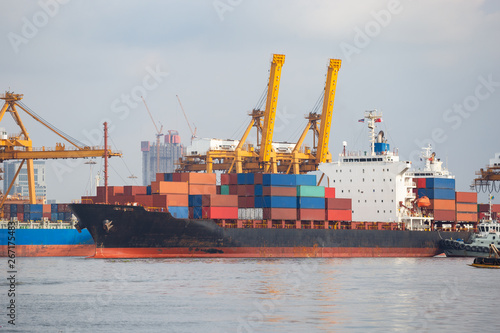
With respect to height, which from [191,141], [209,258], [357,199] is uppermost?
[191,141]

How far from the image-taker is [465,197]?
78250 mm

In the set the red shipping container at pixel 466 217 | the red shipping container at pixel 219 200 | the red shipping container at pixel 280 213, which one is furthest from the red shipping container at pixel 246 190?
the red shipping container at pixel 466 217

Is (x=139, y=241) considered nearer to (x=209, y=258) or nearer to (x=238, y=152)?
(x=209, y=258)

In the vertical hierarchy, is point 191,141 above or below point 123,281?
above

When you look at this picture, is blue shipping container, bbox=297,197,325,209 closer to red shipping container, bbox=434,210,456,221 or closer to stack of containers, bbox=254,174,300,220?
stack of containers, bbox=254,174,300,220

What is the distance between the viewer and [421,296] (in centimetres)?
3978

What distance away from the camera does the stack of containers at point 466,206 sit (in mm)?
77688

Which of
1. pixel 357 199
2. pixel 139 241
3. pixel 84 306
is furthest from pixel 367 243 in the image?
pixel 84 306

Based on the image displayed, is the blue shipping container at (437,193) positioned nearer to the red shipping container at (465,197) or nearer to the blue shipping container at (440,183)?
the blue shipping container at (440,183)

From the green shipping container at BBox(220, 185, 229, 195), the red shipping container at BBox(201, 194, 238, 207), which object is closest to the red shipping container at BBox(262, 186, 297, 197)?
the red shipping container at BBox(201, 194, 238, 207)

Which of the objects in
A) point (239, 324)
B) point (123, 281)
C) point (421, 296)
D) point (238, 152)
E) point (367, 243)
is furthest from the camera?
point (238, 152)

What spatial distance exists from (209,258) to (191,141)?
97.7 feet

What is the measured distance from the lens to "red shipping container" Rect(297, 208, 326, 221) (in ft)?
222

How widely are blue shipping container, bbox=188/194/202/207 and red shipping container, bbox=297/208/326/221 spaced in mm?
8459
